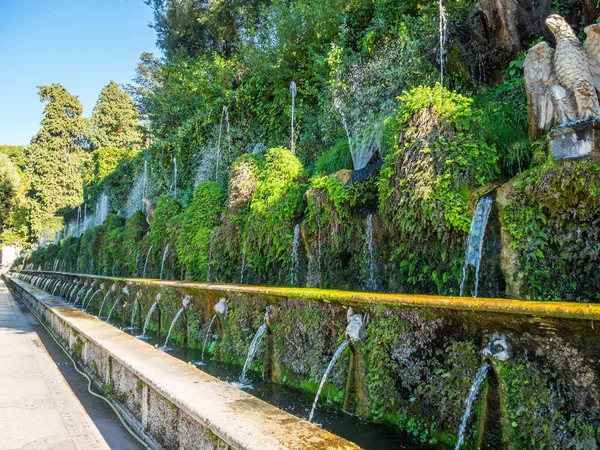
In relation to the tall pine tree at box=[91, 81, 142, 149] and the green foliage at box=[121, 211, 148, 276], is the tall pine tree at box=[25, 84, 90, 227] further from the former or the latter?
the green foliage at box=[121, 211, 148, 276]

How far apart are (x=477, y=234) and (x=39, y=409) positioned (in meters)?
4.44

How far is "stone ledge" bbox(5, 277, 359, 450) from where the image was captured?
1999mm

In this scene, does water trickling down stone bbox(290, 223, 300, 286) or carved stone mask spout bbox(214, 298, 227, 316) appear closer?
carved stone mask spout bbox(214, 298, 227, 316)

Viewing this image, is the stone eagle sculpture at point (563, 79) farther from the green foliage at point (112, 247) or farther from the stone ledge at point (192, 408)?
the green foliage at point (112, 247)

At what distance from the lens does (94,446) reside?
2973mm

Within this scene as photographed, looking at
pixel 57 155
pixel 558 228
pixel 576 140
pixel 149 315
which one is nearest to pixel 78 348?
pixel 149 315

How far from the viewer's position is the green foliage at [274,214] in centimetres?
748

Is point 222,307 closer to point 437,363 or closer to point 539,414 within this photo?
point 437,363

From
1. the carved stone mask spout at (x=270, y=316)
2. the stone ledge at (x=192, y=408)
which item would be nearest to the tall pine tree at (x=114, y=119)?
the carved stone mask spout at (x=270, y=316)

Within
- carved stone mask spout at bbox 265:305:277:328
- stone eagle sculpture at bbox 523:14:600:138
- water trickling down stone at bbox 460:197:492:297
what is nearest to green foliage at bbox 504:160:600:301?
water trickling down stone at bbox 460:197:492:297

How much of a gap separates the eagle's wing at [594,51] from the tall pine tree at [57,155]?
1820 inches

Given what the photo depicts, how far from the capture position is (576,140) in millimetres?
4223

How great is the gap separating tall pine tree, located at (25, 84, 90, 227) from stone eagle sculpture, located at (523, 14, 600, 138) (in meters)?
45.8

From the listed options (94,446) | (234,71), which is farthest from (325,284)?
(234,71)
